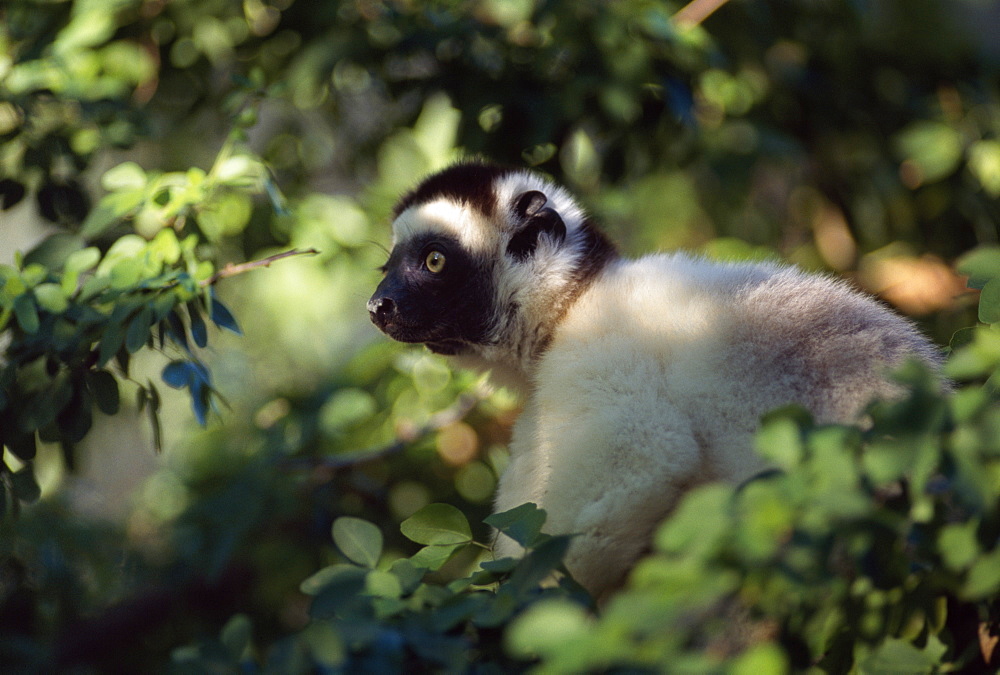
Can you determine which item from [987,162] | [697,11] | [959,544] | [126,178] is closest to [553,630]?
[959,544]

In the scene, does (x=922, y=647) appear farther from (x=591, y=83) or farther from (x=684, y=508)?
(x=591, y=83)

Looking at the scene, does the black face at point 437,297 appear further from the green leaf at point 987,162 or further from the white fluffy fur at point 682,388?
the green leaf at point 987,162

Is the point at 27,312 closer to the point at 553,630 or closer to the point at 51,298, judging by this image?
the point at 51,298

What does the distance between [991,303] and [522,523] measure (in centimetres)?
84

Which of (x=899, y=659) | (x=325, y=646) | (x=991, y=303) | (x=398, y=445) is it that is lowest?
(x=398, y=445)

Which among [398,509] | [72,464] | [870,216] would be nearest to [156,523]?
[398,509]

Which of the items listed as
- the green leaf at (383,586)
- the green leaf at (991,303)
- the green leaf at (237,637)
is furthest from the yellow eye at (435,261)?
the green leaf at (991,303)

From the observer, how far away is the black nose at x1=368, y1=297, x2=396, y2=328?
217cm

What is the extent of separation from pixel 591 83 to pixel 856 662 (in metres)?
2.03

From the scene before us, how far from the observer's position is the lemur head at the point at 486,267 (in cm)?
216

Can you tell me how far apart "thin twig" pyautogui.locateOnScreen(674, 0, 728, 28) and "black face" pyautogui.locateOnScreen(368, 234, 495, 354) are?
1.38 metres

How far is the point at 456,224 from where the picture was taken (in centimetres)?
229

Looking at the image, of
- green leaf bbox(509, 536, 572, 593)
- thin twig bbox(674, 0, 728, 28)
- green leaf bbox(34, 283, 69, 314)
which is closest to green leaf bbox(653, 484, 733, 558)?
green leaf bbox(509, 536, 572, 593)

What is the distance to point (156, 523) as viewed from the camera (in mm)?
3752
